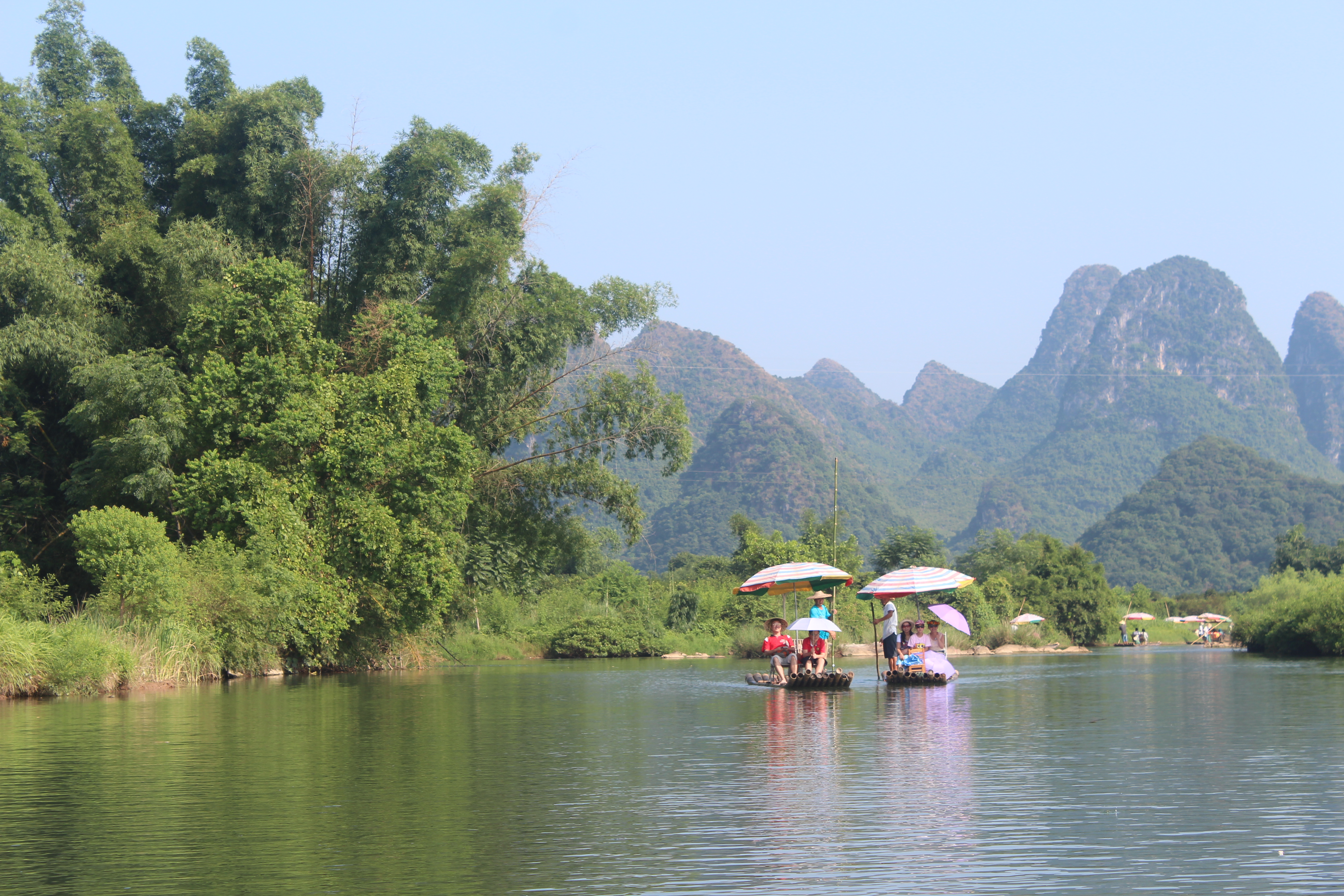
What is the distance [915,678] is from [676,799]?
15.5 meters

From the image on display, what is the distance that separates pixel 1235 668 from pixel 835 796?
2483 cm

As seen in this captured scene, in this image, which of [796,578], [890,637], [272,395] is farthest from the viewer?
[272,395]

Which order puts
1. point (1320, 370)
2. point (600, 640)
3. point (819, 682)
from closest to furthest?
point (819, 682), point (600, 640), point (1320, 370)

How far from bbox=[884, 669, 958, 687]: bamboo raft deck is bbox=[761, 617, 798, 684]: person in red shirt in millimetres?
1928

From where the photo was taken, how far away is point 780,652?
24.9 meters

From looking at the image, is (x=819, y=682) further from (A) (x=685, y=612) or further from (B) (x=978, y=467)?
(B) (x=978, y=467)

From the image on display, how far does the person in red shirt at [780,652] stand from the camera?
2473 cm

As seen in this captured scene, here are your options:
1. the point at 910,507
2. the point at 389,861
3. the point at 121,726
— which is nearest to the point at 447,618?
the point at 121,726

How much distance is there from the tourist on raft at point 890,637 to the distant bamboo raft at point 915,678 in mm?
159

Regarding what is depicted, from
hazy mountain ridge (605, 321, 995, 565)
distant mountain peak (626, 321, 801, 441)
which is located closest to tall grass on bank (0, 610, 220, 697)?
hazy mountain ridge (605, 321, 995, 565)

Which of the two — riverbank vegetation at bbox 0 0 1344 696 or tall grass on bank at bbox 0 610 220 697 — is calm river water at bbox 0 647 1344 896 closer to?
tall grass on bank at bbox 0 610 220 697

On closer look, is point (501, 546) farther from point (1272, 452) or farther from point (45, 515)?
point (1272, 452)

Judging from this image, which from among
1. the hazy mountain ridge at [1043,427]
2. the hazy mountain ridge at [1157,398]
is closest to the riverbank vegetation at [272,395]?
the hazy mountain ridge at [1043,427]

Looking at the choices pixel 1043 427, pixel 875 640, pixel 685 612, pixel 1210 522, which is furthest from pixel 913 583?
pixel 1043 427
